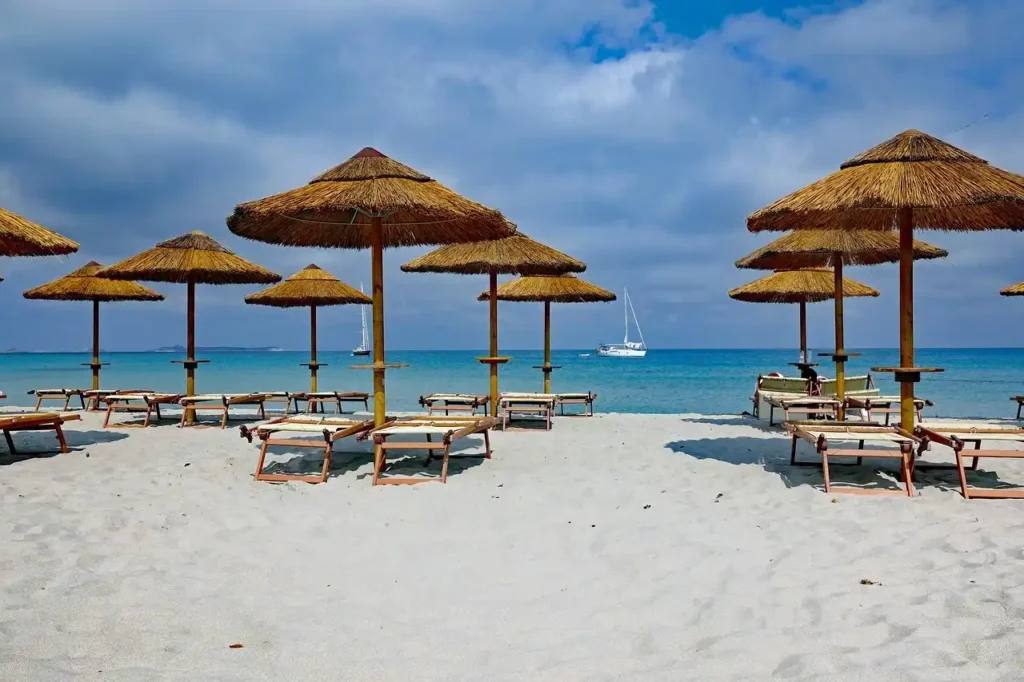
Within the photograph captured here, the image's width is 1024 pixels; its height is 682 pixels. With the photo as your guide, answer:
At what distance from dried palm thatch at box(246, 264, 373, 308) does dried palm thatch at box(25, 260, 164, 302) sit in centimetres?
235

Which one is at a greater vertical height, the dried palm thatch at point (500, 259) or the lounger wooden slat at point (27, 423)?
the dried palm thatch at point (500, 259)

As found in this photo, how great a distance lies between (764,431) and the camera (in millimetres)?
9109

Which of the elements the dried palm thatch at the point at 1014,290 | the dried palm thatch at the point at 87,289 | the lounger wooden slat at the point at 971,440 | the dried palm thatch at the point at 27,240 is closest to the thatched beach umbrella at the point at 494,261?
the dried palm thatch at the point at 27,240

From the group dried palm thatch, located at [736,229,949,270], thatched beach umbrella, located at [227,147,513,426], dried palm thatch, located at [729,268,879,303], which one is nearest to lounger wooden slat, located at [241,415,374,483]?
thatched beach umbrella, located at [227,147,513,426]

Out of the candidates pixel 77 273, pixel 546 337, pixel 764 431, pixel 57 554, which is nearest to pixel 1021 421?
pixel 764 431

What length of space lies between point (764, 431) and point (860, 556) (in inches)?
225

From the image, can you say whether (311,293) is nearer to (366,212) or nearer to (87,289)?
(87,289)

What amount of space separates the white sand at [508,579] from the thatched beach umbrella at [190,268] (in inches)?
172

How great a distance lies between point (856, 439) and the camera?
217 inches

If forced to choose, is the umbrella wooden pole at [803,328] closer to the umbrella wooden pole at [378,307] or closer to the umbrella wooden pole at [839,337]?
the umbrella wooden pole at [839,337]

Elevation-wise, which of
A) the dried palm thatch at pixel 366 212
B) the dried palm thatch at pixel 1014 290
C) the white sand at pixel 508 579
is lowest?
the white sand at pixel 508 579

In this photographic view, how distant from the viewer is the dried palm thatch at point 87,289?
12.4 m

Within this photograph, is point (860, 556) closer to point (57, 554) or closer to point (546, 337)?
point (57, 554)

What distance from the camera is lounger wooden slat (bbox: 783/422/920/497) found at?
5039 mm
